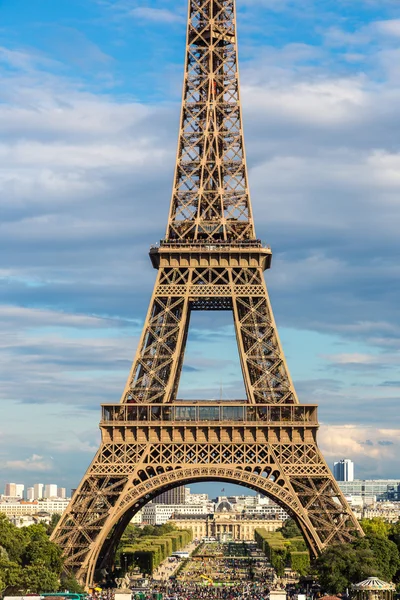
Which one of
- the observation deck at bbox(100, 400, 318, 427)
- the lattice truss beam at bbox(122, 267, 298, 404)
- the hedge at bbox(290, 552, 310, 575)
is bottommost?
the hedge at bbox(290, 552, 310, 575)

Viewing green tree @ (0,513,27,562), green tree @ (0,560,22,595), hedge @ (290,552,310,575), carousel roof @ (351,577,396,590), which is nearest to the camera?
carousel roof @ (351,577,396,590)

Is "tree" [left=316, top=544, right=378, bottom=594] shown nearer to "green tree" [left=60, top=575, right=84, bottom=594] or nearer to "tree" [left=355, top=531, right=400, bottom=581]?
"tree" [left=355, top=531, right=400, bottom=581]

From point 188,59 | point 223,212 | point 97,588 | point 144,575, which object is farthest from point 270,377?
point 144,575

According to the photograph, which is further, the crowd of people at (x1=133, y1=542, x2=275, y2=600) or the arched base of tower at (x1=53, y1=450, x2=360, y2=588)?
the crowd of people at (x1=133, y1=542, x2=275, y2=600)

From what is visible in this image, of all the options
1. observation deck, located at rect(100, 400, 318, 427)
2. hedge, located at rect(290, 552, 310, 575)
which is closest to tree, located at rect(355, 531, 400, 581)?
observation deck, located at rect(100, 400, 318, 427)

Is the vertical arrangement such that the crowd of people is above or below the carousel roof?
above

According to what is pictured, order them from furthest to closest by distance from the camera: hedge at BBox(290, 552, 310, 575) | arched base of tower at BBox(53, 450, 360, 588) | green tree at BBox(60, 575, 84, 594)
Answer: hedge at BBox(290, 552, 310, 575), arched base of tower at BBox(53, 450, 360, 588), green tree at BBox(60, 575, 84, 594)

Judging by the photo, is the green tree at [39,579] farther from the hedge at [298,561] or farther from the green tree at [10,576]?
the hedge at [298,561]

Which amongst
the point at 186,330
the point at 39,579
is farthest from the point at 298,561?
the point at 39,579
